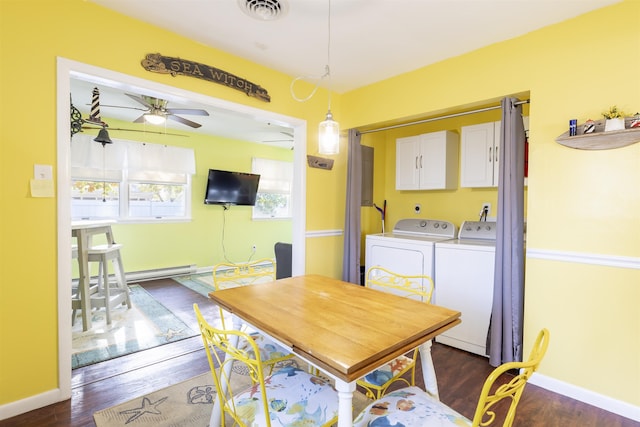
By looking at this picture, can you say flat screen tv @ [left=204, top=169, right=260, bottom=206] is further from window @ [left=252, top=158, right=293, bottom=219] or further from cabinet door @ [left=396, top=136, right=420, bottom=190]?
cabinet door @ [left=396, top=136, right=420, bottom=190]

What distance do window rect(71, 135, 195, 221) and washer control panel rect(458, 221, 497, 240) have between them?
13.9 feet

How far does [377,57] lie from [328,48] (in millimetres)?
444

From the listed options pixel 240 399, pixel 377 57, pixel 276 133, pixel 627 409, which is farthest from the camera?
pixel 276 133

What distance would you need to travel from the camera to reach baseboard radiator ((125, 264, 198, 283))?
4.72 metres

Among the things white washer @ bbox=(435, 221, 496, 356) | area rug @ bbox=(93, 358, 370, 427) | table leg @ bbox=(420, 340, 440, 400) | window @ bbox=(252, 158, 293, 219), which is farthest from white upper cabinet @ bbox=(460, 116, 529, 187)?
window @ bbox=(252, 158, 293, 219)

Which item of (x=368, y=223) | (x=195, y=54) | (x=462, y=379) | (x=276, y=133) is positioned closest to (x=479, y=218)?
(x=368, y=223)

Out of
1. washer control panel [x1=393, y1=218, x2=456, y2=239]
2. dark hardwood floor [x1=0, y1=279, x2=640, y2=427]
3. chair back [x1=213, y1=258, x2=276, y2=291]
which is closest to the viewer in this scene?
dark hardwood floor [x1=0, y1=279, x2=640, y2=427]

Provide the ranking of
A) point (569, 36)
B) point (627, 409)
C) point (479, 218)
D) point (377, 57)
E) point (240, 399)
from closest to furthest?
point (240, 399), point (627, 409), point (569, 36), point (377, 57), point (479, 218)

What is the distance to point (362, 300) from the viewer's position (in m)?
1.64

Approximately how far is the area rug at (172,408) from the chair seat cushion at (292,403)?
2.16 ft

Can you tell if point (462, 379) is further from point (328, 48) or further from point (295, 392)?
point (328, 48)

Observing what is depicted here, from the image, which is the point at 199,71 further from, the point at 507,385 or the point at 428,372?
the point at 507,385

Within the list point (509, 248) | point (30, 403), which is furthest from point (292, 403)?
point (509, 248)

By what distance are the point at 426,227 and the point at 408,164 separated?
75cm
